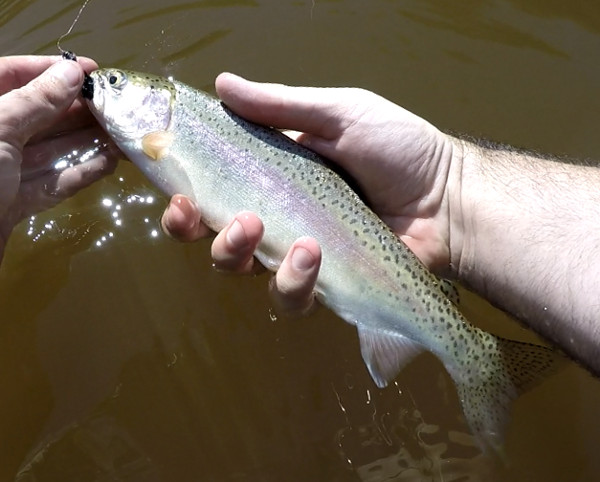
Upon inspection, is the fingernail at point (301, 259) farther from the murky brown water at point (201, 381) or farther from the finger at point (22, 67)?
the finger at point (22, 67)

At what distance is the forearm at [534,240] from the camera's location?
8.94 ft

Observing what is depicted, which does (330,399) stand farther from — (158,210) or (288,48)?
(288,48)

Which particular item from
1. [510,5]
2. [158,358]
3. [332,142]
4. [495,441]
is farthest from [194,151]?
[510,5]

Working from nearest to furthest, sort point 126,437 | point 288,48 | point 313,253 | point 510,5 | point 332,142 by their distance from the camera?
point 313,253 < point 332,142 < point 126,437 < point 288,48 < point 510,5

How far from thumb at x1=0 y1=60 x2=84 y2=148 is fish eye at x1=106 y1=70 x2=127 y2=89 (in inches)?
4.7

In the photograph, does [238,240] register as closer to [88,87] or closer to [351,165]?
[351,165]

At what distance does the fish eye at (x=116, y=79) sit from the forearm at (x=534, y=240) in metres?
1.56

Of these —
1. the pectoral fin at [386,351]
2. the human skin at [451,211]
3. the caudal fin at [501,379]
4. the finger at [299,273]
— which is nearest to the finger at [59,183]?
the human skin at [451,211]

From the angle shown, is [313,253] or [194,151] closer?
[313,253]

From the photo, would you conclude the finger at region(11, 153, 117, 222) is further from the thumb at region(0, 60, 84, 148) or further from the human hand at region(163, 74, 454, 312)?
the human hand at region(163, 74, 454, 312)

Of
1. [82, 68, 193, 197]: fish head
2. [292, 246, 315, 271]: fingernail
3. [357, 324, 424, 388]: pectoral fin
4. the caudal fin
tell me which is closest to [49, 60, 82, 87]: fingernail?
[82, 68, 193, 197]: fish head

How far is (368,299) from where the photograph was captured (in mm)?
2662

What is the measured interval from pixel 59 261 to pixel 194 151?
1.24m

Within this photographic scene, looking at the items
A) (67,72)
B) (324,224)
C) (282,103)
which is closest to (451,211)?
(324,224)
